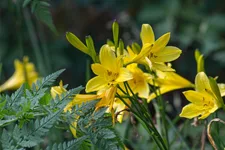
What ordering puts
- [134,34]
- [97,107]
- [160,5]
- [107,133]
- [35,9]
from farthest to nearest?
[160,5] → [134,34] → [35,9] → [97,107] → [107,133]

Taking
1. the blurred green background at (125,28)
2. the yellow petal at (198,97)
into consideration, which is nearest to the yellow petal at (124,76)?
the yellow petal at (198,97)

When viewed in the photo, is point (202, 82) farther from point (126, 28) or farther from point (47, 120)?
point (126, 28)

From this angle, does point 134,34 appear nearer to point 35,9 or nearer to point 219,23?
point 219,23

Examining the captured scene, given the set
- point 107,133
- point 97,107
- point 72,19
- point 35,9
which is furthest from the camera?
point 72,19

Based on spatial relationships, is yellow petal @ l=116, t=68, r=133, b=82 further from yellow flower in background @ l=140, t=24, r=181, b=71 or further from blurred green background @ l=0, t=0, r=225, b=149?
blurred green background @ l=0, t=0, r=225, b=149

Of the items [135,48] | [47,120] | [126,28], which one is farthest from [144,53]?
[126,28]

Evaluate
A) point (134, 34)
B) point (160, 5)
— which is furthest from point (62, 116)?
point (160, 5)

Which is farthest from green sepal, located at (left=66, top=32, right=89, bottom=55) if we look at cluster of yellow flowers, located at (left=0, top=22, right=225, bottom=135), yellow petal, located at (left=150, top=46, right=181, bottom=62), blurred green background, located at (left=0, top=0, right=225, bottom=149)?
blurred green background, located at (left=0, top=0, right=225, bottom=149)
